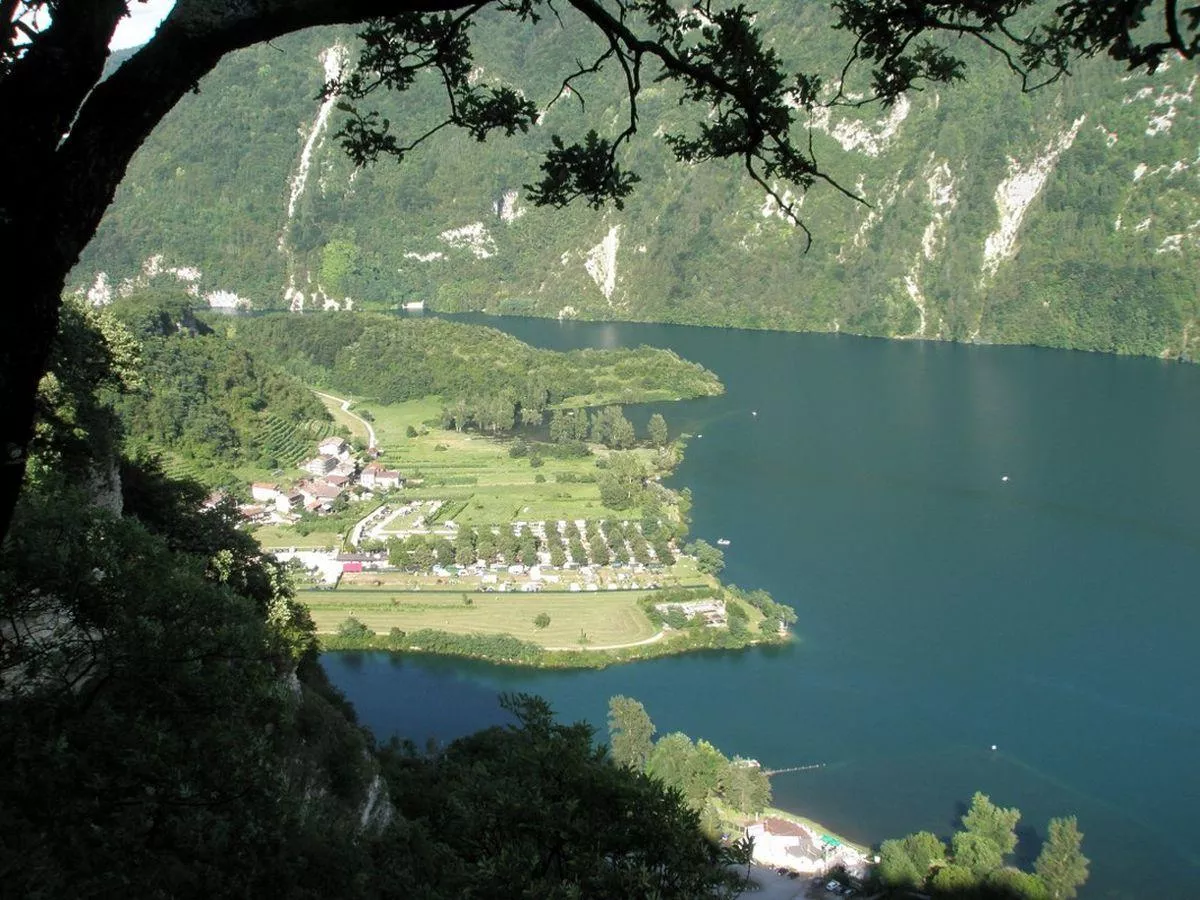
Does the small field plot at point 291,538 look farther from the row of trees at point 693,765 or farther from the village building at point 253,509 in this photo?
the row of trees at point 693,765

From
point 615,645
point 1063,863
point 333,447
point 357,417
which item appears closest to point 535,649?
point 615,645

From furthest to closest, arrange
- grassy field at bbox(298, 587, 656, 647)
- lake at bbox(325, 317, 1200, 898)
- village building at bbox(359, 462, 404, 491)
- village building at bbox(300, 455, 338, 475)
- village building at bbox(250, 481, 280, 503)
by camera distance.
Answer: village building at bbox(300, 455, 338, 475) → village building at bbox(359, 462, 404, 491) → village building at bbox(250, 481, 280, 503) → grassy field at bbox(298, 587, 656, 647) → lake at bbox(325, 317, 1200, 898)

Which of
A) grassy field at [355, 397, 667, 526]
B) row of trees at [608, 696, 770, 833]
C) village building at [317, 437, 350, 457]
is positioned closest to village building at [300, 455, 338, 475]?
village building at [317, 437, 350, 457]

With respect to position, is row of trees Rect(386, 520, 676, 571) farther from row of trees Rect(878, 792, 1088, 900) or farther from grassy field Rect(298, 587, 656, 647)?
row of trees Rect(878, 792, 1088, 900)

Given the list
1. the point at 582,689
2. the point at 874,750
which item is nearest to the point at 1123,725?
the point at 874,750

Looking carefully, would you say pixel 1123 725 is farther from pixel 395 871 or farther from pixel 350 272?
pixel 350 272

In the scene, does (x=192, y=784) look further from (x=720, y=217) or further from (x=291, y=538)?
(x=720, y=217)
